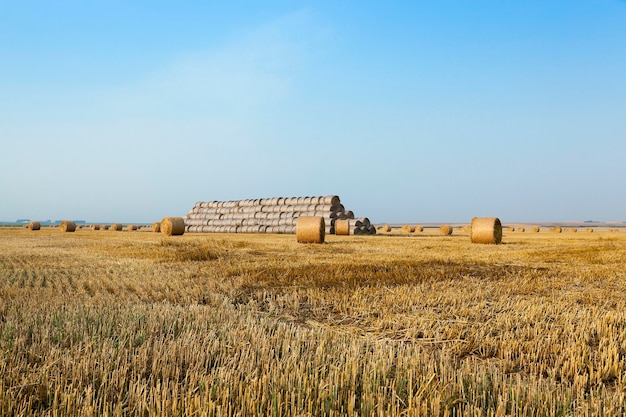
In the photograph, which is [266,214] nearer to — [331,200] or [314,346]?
[331,200]

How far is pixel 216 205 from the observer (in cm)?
4103

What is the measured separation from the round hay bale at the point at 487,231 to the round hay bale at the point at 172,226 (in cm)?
1483

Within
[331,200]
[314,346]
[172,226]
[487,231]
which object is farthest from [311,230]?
[331,200]

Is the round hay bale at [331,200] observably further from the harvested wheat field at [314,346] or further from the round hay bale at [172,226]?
the harvested wheat field at [314,346]

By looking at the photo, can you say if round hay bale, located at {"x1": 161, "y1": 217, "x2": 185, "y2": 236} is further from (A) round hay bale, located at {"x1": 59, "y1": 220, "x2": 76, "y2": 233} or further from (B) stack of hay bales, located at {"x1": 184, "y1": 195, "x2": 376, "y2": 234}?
(A) round hay bale, located at {"x1": 59, "y1": 220, "x2": 76, "y2": 233}

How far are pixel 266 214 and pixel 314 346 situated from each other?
3284cm

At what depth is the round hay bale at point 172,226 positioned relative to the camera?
24.9 metres

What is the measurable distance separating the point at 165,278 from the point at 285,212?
91.7 ft

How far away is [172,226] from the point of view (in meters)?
24.8

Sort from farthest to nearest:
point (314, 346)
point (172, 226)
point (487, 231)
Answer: point (172, 226) < point (487, 231) < point (314, 346)

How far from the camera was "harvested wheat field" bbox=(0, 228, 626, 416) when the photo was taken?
2.37m

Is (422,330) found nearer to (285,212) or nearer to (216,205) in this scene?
(285,212)

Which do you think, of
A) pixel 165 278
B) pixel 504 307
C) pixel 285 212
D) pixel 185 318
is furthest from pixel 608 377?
pixel 285 212

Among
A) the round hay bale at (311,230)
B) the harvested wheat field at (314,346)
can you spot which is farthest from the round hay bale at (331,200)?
the harvested wheat field at (314,346)
